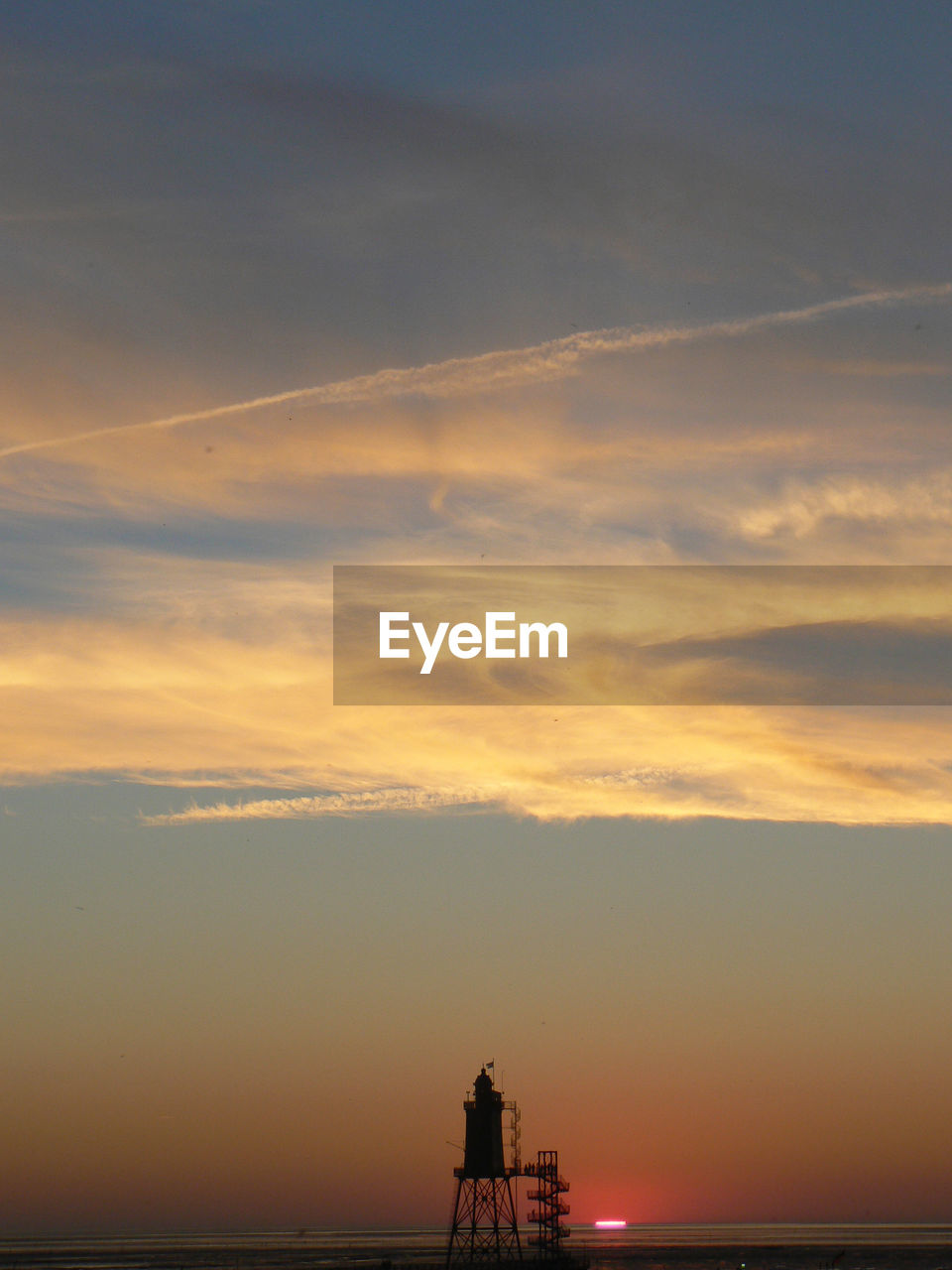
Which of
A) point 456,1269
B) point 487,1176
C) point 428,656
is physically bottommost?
point 456,1269

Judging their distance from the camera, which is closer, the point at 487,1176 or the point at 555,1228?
the point at 487,1176

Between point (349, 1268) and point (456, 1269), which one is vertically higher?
point (456, 1269)

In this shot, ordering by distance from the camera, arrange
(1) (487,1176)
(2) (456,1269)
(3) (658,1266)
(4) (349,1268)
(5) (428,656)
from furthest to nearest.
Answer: (3) (658,1266) → (4) (349,1268) → (2) (456,1269) → (1) (487,1176) → (5) (428,656)

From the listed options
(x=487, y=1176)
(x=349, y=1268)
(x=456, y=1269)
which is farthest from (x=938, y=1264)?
(x=487, y=1176)

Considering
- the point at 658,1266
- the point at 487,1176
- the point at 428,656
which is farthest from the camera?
the point at 658,1266

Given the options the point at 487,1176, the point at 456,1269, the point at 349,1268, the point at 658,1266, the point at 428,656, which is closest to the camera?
the point at 428,656

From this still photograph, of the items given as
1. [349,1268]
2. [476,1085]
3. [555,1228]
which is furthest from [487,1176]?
[349,1268]

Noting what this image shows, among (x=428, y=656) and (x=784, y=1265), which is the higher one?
(x=428, y=656)

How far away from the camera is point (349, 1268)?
557ft

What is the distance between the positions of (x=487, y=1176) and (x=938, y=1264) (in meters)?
143

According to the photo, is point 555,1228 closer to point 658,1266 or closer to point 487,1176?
point 487,1176

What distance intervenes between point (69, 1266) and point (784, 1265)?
359 ft

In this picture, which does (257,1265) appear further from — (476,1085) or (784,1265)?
(476,1085)

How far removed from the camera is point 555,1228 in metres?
95.0
